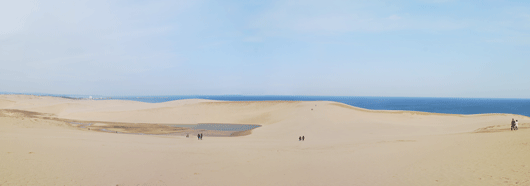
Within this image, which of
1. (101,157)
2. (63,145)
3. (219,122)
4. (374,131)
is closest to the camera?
(101,157)

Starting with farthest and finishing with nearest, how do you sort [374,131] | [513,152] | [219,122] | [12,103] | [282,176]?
[12,103] → [219,122] → [374,131] → [513,152] → [282,176]

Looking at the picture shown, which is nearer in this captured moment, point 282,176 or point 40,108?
point 282,176

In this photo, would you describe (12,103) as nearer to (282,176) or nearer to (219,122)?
(219,122)

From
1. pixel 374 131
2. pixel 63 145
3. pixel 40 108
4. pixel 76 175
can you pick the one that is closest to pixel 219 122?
pixel 374 131

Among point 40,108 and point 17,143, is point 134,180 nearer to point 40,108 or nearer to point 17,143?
point 17,143

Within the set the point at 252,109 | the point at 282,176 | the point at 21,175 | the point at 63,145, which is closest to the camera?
the point at 21,175

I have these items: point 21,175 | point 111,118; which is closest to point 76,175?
point 21,175

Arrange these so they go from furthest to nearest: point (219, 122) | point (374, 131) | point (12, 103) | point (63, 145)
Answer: point (12, 103)
point (219, 122)
point (374, 131)
point (63, 145)

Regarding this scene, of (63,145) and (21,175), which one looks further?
(63,145)

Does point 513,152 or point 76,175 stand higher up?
point 513,152
